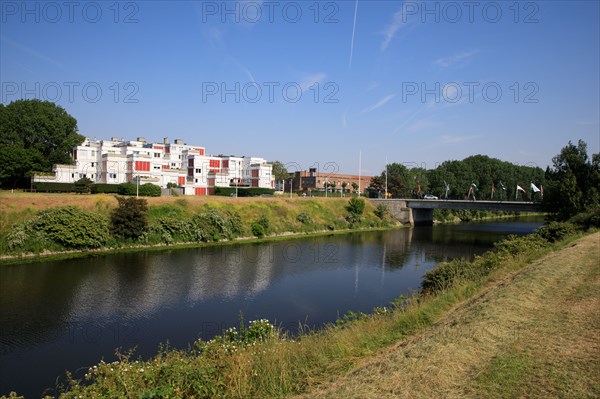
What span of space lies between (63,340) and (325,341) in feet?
46.1

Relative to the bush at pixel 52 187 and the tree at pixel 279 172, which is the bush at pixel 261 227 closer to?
the bush at pixel 52 187

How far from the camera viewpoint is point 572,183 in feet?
169

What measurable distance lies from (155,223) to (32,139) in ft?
147

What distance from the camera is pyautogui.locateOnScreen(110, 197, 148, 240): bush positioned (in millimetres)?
41469

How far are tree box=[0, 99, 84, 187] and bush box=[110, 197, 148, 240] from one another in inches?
1316

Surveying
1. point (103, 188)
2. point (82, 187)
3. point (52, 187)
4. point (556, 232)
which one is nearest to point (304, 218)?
point (103, 188)

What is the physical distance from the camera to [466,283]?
60.4 feet

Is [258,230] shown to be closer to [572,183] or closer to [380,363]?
[572,183]

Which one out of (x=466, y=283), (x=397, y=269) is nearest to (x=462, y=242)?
(x=397, y=269)

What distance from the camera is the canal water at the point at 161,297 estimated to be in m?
17.4

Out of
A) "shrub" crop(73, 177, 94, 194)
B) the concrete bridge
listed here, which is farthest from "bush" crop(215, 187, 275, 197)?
the concrete bridge

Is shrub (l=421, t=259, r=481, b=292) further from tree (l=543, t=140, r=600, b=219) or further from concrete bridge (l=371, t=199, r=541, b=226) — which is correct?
concrete bridge (l=371, t=199, r=541, b=226)

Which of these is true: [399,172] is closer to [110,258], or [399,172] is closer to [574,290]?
[110,258]

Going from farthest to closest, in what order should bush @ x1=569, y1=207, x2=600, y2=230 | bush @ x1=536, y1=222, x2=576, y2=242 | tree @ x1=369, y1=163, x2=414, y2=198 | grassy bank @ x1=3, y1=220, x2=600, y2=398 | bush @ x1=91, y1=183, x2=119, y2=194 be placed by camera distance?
tree @ x1=369, y1=163, x2=414, y2=198, bush @ x1=91, y1=183, x2=119, y2=194, bush @ x1=569, y1=207, x2=600, y2=230, bush @ x1=536, y1=222, x2=576, y2=242, grassy bank @ x1=3, y1=220, x2=600, y2=398
